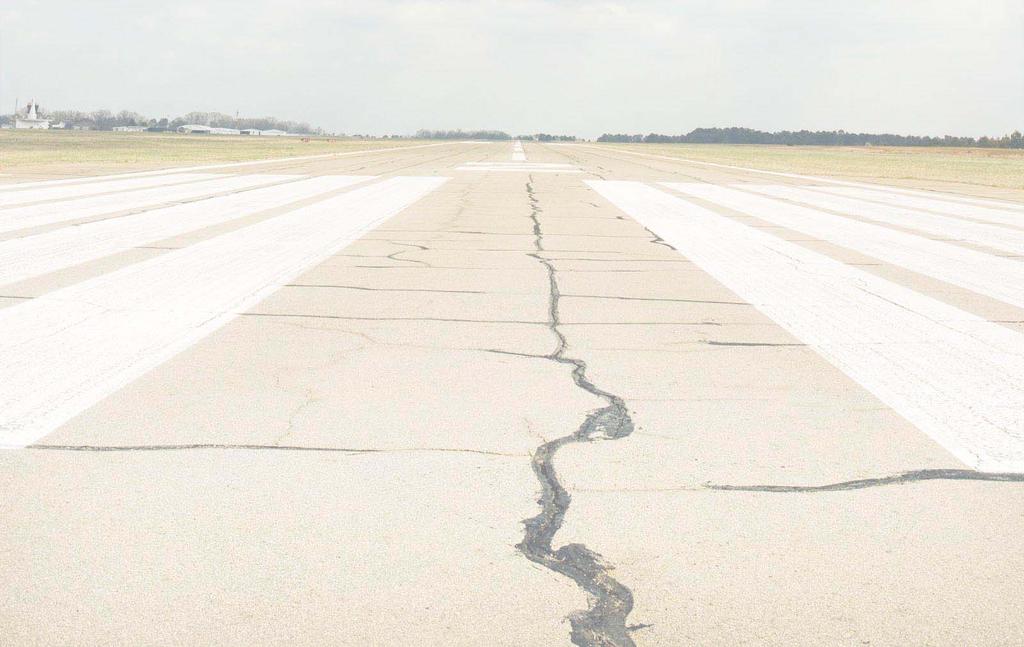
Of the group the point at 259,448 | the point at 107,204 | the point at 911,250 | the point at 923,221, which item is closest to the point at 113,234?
the point at 107,204

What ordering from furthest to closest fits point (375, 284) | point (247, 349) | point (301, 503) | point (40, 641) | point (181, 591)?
point (375, 284) → point (247, 349) → point (301, 503) → point (181, 591) → point (40, 641)

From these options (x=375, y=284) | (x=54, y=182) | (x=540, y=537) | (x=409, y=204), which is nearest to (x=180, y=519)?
(x=540, y=537)

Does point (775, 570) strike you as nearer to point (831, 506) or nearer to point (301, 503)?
point (831, 506)

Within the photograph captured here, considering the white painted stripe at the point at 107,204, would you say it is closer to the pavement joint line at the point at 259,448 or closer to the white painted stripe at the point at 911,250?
the pavement joint line at the point at 259,448

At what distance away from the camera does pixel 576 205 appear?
16.4 meters

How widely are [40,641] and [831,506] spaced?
8.13 ft

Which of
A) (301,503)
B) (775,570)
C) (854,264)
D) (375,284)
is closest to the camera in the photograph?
(775,570)

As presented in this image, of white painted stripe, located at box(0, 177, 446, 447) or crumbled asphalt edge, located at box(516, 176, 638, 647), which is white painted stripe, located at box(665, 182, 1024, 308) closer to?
crumbled asphalt edge, located at box(516, 176, 638, 647)

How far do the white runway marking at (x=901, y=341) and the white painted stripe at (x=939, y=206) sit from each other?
7.52 meters

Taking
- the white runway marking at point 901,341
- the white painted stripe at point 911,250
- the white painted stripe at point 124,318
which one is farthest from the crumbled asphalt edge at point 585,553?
the white painted stripe at point 911,250

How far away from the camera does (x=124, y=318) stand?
245 inches

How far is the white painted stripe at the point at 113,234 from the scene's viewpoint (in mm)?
8625

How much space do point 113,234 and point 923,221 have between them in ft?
39.0

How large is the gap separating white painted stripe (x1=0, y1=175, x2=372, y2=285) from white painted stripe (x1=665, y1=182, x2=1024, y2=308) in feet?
26.0
